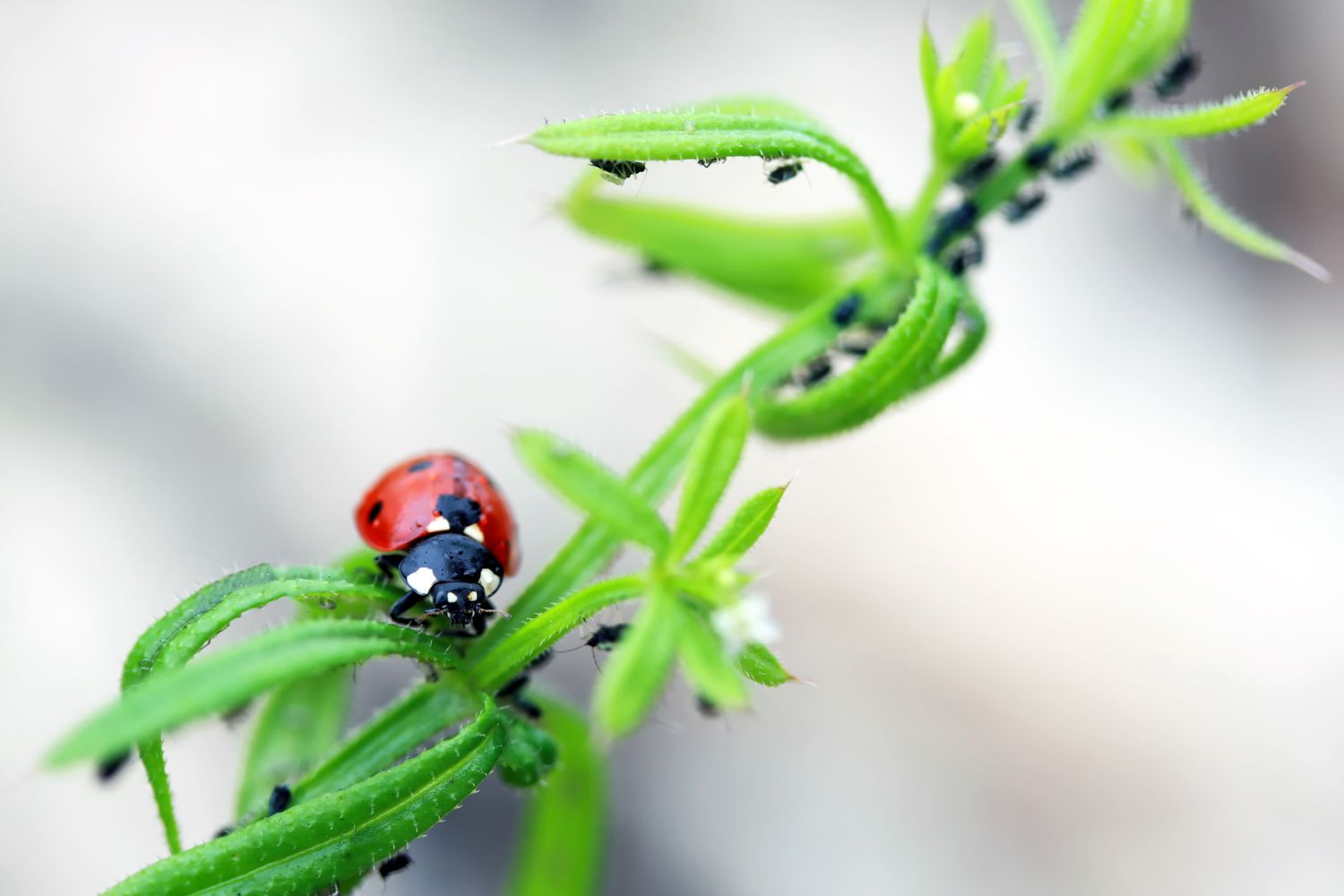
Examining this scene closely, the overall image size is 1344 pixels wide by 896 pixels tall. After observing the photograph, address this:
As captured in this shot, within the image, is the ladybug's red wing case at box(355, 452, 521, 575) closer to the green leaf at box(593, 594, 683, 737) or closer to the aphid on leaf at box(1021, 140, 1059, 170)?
the green leaf at box(593, 594, 683, 737)

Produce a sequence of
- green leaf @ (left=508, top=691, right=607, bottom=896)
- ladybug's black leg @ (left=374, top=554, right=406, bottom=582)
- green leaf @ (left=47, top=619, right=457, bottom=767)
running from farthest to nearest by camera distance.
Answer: green leaf @ (left=508, top=691, right=607, bottom=896) < ladybug's black leg @ (left=374, top=554, right=406, bottom=582) < green leaf @ (left=47, top=619, right=457, bottom=767)

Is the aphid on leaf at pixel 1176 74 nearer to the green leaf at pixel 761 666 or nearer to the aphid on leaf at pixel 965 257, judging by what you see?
the aphid on leaf at pixel 965 257

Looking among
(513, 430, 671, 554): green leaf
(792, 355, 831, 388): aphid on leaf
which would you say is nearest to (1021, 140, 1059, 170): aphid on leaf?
(792, 355, 831, 388): aphid on leaf

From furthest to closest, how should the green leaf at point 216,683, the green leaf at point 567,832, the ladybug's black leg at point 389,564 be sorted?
the green leaf at point 567,832, the ladybug's black leg at point 389,564, the green leaf at point 216,683

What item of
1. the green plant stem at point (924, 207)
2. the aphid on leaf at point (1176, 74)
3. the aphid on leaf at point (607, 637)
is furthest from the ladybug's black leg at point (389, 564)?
the aphid on leaf at point (1176, 74)

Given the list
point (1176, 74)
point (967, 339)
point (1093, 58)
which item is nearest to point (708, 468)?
point (967, 339)

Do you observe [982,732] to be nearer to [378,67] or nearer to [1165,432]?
Result: [1165,432]
